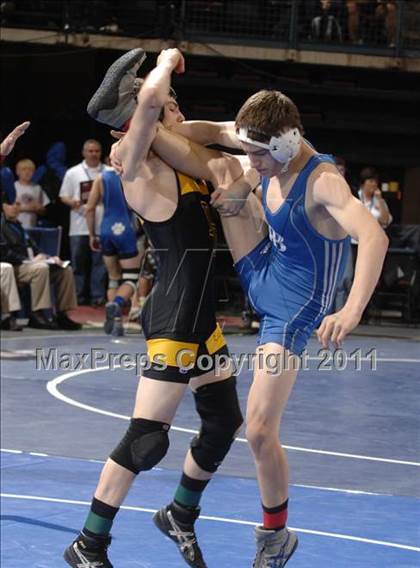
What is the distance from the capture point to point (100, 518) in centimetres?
499

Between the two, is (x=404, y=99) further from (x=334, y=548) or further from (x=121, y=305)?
(x=334, y=548)

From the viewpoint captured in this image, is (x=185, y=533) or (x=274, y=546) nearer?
(x=274, y=546)

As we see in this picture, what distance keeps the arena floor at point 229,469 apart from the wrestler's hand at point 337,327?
1.93 m

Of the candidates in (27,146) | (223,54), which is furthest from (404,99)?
(27,146)

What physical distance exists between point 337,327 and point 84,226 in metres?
11.5

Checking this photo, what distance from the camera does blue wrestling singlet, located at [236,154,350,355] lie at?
477 centimetres

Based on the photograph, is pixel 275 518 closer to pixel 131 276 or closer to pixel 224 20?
pixel 131 276

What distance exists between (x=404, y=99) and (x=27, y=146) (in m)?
5.48

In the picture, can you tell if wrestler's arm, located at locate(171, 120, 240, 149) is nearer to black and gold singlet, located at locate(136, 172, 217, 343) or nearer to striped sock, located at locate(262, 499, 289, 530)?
black and gold singlet, located at locate(136, 172, 217, 343)

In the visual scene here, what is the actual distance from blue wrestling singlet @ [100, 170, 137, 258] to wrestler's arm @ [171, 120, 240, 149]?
8.25 metres

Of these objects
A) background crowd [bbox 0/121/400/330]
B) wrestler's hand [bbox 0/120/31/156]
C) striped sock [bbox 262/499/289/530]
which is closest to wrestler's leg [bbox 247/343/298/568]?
striped sock [bbox 262/499/289/530]

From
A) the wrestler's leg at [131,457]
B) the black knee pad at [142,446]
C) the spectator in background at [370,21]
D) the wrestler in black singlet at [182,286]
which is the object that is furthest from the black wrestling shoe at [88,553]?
the spectator in background at [370,21]

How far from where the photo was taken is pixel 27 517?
6.88 metres

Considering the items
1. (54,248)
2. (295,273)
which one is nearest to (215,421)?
(295,273)
